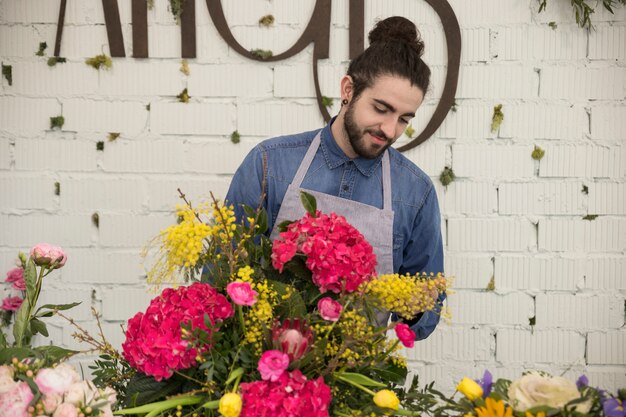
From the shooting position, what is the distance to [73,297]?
80.4 inches

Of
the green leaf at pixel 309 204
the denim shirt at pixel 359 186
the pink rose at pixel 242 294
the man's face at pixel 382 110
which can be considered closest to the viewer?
the pink rose at pixel 242 294

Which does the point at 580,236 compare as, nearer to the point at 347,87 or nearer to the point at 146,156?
the point at 347,87

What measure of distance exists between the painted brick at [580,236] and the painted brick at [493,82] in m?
0.39

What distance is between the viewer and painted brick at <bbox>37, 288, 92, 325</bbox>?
2039 mm

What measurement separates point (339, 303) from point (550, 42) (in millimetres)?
1385

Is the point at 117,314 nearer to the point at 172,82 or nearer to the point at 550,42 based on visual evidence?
the point at 172,82

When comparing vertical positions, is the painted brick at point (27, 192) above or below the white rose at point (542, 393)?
above

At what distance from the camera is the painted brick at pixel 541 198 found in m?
1.99

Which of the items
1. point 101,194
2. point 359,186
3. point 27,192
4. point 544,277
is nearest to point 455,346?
point 544,277

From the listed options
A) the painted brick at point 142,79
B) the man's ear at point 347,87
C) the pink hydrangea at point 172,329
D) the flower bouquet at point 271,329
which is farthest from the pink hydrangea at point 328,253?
the painted brick at point 142,79

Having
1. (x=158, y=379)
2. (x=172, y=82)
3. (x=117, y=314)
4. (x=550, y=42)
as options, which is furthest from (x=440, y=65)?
(x=158, y=379)

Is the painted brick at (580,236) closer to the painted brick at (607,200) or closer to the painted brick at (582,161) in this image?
the painted brick at (607,200)

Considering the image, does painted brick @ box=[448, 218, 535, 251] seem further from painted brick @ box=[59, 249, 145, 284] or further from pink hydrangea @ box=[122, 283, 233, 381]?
pink hydrangea @ box=[122, 283, 233, 381]

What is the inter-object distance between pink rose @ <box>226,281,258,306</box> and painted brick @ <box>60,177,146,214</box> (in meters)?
1.25
